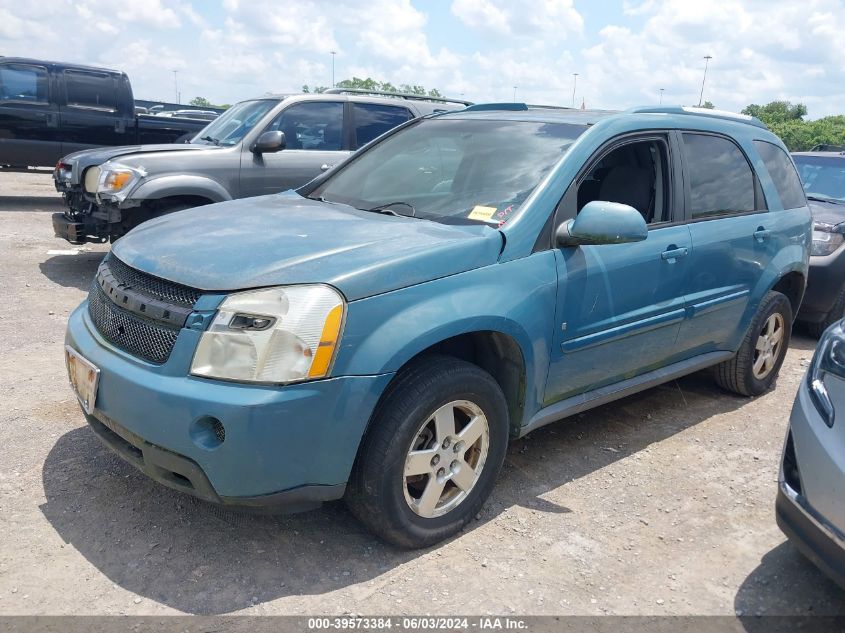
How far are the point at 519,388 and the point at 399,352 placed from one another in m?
0.81

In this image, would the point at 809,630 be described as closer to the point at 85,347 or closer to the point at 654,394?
the point at 654,394

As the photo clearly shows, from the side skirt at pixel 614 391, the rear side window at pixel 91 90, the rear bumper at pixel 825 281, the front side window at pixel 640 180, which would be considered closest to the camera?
the side skirt at pixel 614 391

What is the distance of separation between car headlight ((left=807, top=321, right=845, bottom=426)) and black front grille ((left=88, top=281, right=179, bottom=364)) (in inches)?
90.4

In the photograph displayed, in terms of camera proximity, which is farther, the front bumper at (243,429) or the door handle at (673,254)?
the door handle at (673,254)

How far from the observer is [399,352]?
2.78m

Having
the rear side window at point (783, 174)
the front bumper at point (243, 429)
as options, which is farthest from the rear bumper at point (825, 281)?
the front bumper at point (243, 429)

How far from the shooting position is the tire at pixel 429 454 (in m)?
2.85

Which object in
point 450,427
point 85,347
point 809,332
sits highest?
point 85,347

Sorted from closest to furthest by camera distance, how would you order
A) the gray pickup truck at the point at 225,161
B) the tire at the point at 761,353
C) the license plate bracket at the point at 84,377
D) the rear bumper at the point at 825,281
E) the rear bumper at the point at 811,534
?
the rear bumper at the point at 811,534 → the license plate bracket at the point at 84,377 → the tire at the point at 761,353 → the rear bumper at the point at 825,281 → the gray pickup truck at the point at 225,161

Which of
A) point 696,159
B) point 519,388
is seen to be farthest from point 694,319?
point 519,388

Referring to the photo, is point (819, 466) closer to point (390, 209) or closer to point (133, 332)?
point (390, 209)

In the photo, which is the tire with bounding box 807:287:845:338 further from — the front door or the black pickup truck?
the black pickup truck

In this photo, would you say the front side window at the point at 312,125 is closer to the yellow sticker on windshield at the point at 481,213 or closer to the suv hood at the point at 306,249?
the suv hood at the point at 306,249

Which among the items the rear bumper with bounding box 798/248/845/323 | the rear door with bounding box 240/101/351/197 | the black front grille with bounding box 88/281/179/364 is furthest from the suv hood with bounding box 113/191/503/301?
the rear bumper with bounding box 798/248/845/323
